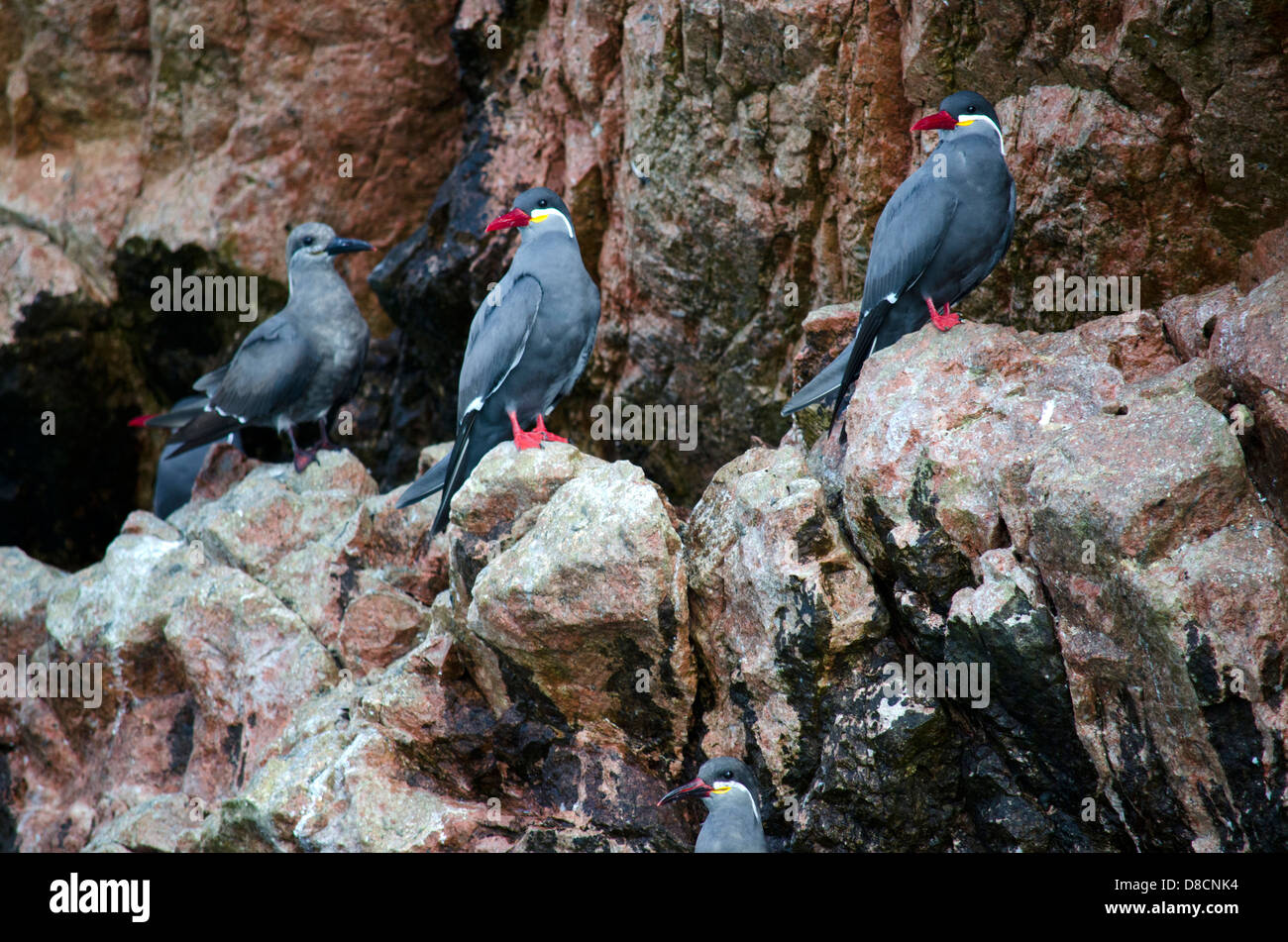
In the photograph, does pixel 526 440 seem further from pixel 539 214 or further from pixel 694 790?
pixel 694 790

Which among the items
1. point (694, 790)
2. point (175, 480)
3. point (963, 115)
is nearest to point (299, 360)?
point (175, 480)

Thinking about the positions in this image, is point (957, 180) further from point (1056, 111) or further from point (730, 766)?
point (730, 766)

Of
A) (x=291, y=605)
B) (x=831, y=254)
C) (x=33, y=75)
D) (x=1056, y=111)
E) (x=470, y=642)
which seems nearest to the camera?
(x=470, y=642)

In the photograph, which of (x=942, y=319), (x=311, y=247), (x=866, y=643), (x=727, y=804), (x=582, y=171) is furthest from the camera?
(x=582, y=171)

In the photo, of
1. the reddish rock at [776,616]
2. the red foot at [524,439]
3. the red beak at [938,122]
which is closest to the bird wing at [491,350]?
the red foot at [524,439]

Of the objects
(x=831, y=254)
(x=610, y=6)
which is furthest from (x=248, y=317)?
(x=831, y=254)

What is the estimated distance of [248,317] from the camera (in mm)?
10656

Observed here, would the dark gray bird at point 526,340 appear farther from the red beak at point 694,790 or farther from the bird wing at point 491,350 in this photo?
the red beak at point 694,790

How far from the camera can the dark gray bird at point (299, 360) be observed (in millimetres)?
8328

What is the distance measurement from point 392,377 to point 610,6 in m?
3.50

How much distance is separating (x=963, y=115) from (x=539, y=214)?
7.67 feet

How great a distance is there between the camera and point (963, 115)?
6012mm

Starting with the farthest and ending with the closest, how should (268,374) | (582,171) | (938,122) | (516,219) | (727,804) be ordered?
1. (582,171)
2. (268,374)
3. (516,219)
4. (938,122)
5. (727,804)

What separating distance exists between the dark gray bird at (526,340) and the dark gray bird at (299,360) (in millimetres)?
1935
